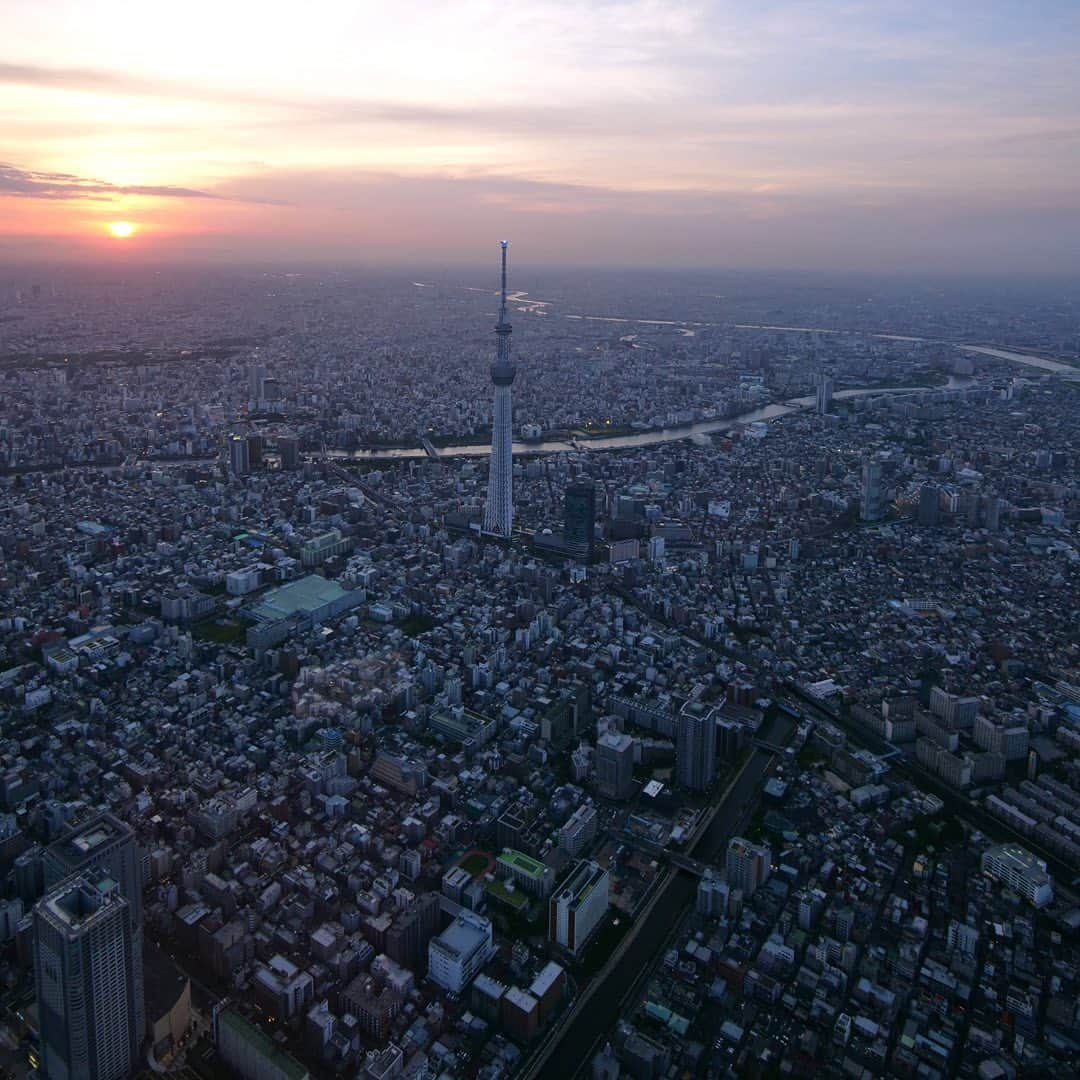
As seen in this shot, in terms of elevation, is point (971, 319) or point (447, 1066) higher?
point (971, 319)

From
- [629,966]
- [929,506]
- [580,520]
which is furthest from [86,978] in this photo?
[929,506]

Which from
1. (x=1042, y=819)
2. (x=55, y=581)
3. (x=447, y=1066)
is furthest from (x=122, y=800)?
(x=1042, y=819)

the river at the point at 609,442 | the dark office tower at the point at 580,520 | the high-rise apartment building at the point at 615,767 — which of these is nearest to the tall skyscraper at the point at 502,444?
the dark office tower at the point at 580,520

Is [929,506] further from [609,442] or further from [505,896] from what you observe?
[505,896]

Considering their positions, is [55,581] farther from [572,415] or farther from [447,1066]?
[572,415]

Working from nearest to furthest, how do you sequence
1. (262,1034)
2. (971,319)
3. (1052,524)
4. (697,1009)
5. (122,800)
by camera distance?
(262,1034)
(697,1009)
(122,800)
(1052,524)
(971,319)

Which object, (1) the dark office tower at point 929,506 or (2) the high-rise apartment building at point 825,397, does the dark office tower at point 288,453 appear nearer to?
(1) the dark office tower at point 929,506
